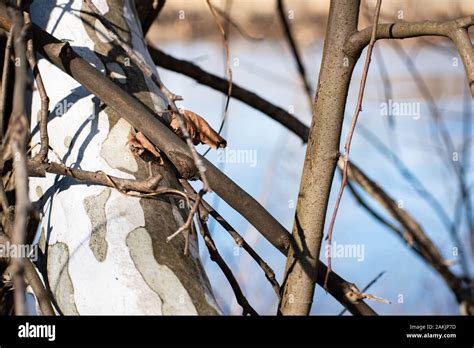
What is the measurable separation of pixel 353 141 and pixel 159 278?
300 centimetres

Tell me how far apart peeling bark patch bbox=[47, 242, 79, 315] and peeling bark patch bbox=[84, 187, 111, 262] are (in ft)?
0.15

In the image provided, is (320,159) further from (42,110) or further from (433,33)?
(42,110)

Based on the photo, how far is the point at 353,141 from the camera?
3840 millimetres

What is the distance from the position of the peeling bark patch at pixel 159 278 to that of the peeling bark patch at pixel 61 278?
0.09 meters

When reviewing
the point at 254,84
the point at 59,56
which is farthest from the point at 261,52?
the point at 59,56

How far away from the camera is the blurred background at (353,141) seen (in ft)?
6.68

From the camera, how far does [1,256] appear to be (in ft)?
3.37

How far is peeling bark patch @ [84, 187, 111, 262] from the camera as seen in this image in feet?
3.15

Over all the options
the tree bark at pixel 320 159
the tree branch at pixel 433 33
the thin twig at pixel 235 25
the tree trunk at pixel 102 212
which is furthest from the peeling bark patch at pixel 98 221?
the thin twig at pixel 235 25

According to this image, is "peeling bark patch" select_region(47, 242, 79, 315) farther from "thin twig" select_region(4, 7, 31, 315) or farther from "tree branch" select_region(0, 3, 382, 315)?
"thin twig" select_region(4, 7, 31, 315)

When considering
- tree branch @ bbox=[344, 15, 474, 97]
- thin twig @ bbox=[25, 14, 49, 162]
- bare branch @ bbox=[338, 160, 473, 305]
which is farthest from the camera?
bare branch @ bbox=[338, 160, 473, 305]

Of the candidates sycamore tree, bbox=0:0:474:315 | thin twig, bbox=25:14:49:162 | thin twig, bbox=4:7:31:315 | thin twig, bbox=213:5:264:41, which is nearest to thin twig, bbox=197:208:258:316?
sycamore tree, bbox=0:0:474:315
